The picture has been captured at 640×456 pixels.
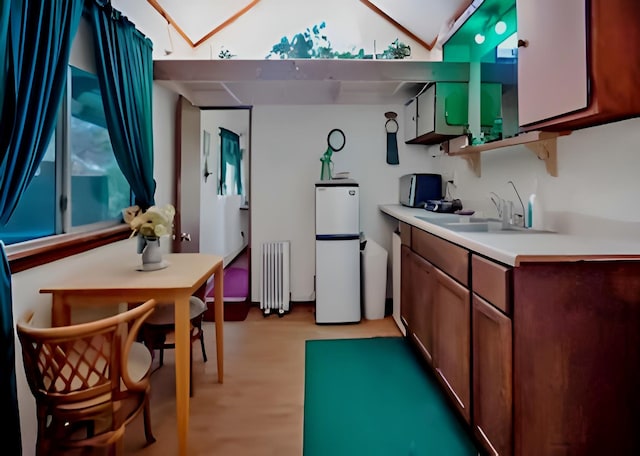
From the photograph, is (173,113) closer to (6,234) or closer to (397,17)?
(6,234)

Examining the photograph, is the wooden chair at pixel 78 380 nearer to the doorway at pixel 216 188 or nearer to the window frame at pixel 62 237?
the window frame at pixel 62 237

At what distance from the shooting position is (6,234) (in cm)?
173

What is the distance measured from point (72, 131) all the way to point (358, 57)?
230cm

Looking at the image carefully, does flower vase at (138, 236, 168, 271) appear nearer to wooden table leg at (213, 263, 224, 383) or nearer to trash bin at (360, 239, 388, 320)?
wooden table leg at (213, 263, 224, 383)

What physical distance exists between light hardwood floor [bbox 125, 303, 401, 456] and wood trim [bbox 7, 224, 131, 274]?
0.96 metres

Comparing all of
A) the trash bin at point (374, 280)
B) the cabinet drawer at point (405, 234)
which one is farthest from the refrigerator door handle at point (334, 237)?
the cabinet drawer at point (405, 234)

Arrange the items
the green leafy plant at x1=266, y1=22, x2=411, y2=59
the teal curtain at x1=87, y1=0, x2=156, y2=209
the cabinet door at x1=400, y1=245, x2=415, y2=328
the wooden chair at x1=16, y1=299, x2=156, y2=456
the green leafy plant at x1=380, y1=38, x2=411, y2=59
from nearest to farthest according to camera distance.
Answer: the wooden chair at x1=16, y1=299, x2=156, y2=456
the teal curtain at x1=87, y1=0, x2=156, y2=209
the cabinet door at x1=400, y1=245, x2=415, y2=328
the green leafy plant at x1=266, y1=22, x2=411, y2=59
the green leafy plant at x1=380, y1=38, x2=411, y2=59

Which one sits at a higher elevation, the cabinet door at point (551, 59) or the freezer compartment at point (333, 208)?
the cabinet door at point (551, 59)

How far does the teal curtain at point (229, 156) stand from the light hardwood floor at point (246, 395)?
2.48 meters

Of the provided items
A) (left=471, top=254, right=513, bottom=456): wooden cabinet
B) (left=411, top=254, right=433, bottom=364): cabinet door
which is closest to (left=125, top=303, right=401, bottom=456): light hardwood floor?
(left=411, top=254, right=433, bottom=364): cabinet door

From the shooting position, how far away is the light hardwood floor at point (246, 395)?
74.3 inches

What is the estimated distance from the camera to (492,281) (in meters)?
1.52

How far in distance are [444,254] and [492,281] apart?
57cm

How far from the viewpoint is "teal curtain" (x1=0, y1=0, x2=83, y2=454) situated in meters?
1.34
